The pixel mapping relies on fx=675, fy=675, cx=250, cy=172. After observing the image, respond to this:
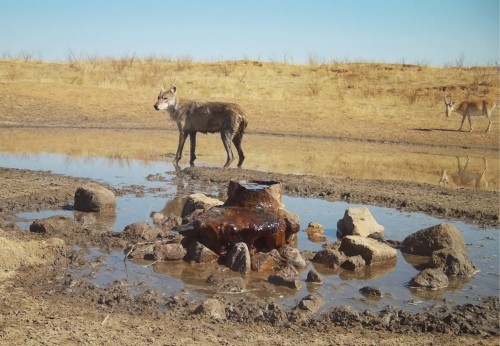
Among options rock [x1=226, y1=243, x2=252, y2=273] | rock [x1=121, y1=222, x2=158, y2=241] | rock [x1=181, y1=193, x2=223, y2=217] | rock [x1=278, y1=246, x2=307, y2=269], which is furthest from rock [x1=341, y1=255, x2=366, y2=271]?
rock [x1=181, y1=193, x2=223, y2=217]

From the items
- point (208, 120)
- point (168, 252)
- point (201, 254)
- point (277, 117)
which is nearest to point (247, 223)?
point (201, 254)

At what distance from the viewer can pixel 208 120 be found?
1591 centimetres

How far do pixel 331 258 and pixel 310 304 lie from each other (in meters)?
1.71

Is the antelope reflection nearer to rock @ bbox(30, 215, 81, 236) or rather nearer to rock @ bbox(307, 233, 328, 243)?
rock @ bbox(307, 233, 328, 243)

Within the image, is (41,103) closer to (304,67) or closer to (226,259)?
(226,259)

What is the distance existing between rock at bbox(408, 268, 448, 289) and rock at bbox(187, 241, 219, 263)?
6.95 ft

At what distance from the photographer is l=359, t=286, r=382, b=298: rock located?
21.6ft

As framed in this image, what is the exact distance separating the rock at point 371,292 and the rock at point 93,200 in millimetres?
4440

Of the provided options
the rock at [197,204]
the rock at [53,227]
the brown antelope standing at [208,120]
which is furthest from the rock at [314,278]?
the brown antelope standing at [208,120]

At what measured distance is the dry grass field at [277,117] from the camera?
1784 cm

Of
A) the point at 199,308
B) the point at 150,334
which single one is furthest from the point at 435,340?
the point at 150,334

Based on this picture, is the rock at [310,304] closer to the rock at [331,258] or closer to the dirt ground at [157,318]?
the dirt ground at [157,318]

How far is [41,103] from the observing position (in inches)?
966

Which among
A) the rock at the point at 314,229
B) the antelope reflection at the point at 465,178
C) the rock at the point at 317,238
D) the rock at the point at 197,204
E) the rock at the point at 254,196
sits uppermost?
the rock at the point at 254,196
